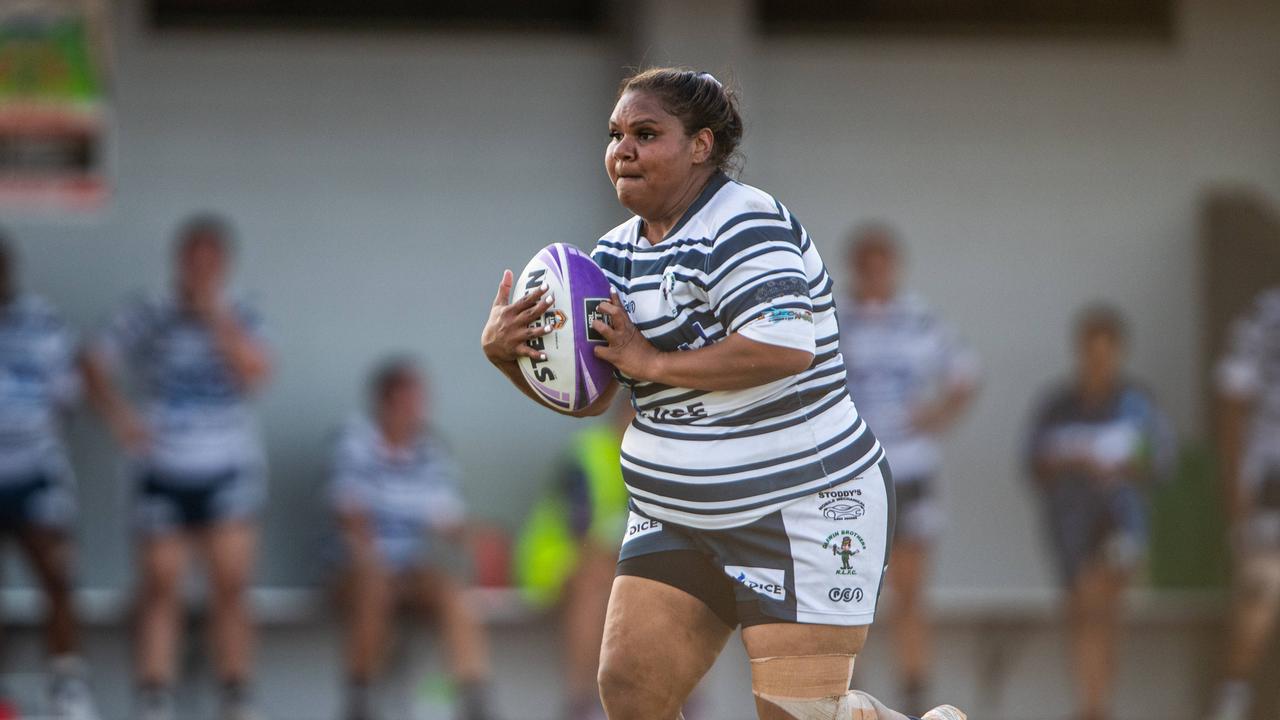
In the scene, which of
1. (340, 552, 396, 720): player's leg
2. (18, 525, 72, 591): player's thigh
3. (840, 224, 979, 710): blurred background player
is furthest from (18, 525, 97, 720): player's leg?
(840, 224, 979, 710): blurred background player

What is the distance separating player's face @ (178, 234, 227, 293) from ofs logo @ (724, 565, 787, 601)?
17.2ft

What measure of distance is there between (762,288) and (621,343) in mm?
371

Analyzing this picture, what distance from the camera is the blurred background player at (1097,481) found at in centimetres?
946

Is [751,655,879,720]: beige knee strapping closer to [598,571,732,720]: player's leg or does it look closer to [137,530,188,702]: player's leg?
[598,571,732,720]: player's leg

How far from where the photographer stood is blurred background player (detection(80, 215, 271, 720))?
8.55m

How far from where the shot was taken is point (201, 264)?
860 centimetres

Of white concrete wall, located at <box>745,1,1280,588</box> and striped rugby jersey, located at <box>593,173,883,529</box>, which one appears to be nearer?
striped rugby jersey, located at <box>593,173,883,529</box>

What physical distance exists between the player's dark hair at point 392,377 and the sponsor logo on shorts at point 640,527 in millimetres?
4894

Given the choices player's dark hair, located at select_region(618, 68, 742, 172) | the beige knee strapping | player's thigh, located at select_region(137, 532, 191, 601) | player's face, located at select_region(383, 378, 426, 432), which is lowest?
player's thigh, located at select_region(137, 532, 191, 601)

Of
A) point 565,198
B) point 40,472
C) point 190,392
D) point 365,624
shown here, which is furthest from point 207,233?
point 565,198

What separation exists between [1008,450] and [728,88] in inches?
261

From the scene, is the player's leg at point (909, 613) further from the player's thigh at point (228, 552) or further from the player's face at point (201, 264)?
the player's face at point (201, 264)

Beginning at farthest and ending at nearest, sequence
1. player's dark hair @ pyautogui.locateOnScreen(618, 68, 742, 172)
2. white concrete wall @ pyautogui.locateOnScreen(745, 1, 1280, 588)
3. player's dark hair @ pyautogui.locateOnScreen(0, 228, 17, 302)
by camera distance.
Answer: white concrete wall @ pyautogui.locateOnScreen(745, 1, 1280, 588) → player's dark hair @ pyautogui.locateOnScreen(0, 228, 17, 302) → player's dark hair @ pyautogui.locateOnScreen(618, 68, 742, 172)

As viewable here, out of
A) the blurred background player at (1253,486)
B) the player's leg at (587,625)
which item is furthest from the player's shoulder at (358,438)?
the blurred background player at (1253,486)
